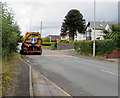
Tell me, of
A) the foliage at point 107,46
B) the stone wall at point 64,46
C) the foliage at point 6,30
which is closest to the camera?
the foliage at point 6,30

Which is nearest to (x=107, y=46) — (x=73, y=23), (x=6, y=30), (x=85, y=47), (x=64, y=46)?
(x=85, y=47)

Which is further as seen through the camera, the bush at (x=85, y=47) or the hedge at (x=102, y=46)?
the bush at (x=85, y=47)

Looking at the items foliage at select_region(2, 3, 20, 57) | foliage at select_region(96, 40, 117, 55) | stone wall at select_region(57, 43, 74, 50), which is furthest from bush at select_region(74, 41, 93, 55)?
stone wall at select_region(57, 43, 74, 50)

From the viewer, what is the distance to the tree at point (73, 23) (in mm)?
65312

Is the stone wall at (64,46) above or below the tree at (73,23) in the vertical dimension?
below

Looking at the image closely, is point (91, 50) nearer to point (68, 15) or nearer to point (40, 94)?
point (40, 94)

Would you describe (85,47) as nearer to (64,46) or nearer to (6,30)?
(6,30)

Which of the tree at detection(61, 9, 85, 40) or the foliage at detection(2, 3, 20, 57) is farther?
the tree at detection(61, 9, 85, 40)

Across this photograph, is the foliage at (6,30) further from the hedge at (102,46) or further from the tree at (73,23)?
the tree at (73,23)

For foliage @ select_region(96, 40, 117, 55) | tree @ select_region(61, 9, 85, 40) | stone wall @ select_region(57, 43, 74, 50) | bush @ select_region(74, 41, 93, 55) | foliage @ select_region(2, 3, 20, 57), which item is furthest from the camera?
tree @ select_region(61, 9, 85, 40)

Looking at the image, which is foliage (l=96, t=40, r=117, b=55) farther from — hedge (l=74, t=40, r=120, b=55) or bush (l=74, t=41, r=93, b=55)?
bush (l=74, t=41, r=93, b=55)

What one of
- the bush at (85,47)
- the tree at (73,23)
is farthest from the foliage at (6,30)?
the tree at (73,23)

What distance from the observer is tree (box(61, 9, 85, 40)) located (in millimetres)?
65312

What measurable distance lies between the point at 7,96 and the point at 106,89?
3.89 metres
